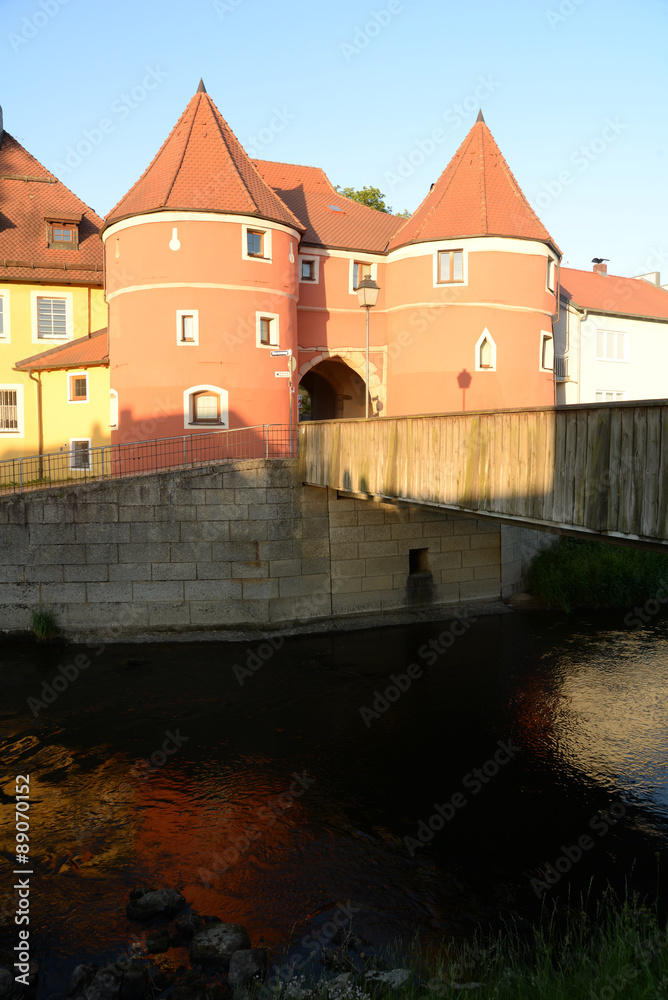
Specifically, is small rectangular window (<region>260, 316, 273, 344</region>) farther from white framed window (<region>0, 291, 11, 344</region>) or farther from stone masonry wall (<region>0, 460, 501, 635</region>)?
white framed window (<region>0, 291, 11, 344</region>)

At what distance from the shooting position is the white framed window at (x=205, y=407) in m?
22.1

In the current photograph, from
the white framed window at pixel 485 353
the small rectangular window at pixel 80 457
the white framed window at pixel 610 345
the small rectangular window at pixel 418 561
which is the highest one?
the white framed window at pixel 610 345

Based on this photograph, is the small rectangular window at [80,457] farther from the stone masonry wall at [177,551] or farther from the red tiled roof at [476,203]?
the red tiled roof at [476,203]

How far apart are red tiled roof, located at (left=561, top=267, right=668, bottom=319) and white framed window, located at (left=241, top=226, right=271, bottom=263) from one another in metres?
15.8

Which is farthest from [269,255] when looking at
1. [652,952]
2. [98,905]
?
[652,952]

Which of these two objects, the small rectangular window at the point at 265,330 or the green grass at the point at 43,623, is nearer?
the green grass at the point at 43,623

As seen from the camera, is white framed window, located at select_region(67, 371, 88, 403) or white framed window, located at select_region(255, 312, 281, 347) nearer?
white framed window, located at select_region(255, 312, 281, 347)

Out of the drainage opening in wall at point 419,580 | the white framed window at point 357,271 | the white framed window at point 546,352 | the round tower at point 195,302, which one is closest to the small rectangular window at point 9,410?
the round tower at point 195,302

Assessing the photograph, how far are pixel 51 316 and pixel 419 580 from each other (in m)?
17.1

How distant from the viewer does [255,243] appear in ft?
75.2

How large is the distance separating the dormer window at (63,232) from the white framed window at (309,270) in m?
8.85

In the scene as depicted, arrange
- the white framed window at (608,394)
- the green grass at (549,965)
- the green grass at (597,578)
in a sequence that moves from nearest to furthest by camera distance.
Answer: the green grass at (549,965), the green grass at (597,578), the white framed window at (608,394)

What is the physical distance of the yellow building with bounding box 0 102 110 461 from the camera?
2727cm

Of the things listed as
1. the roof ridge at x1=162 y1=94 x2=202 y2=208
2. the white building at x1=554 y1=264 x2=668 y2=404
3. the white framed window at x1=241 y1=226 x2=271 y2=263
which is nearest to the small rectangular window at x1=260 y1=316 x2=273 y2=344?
the white framed window at x1=241 y1=226 x2=271 y2=263
